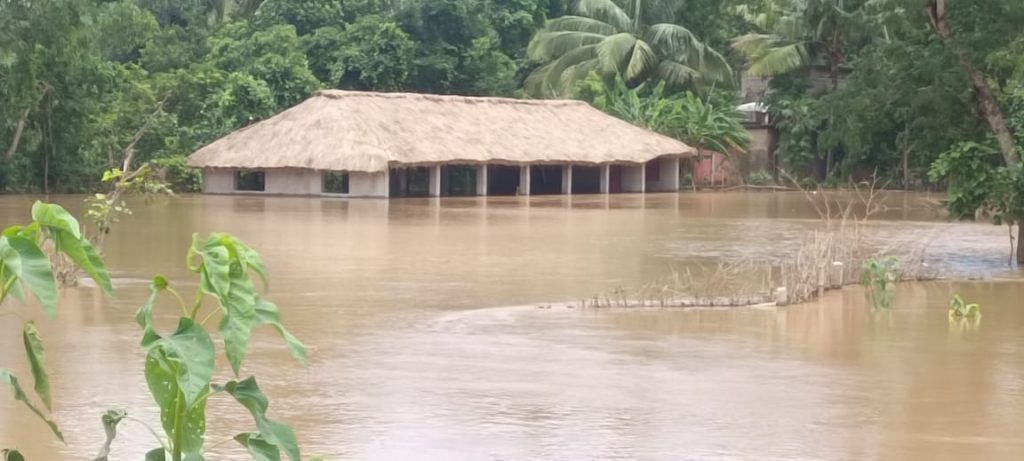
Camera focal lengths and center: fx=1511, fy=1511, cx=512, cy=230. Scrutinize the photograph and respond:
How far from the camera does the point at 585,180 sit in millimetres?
39531

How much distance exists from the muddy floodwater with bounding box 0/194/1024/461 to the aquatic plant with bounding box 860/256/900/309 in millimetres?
209

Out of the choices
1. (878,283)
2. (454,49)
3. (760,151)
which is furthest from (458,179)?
(878,283)

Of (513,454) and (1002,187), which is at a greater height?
(1002,187)

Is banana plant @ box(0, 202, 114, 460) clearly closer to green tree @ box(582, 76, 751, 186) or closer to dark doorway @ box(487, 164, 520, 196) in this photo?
dark doorway @ box(487, 164, 520, 196)

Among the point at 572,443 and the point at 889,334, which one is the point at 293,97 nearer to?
the point at 889,334

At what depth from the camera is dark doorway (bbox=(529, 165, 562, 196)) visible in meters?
38.9

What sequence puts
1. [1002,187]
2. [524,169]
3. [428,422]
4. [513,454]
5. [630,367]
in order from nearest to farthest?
[513,454] → [428,422] → [630,367] → [1002,187] → [524,169]

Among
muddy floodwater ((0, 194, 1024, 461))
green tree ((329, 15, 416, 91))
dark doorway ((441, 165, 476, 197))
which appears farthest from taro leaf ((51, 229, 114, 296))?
green tree ((329, 15, 416, 91))

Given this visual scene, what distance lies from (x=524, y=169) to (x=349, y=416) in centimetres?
2743

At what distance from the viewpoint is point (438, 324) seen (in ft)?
41.6

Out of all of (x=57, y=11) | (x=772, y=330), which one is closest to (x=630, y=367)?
(x=772, y=330)

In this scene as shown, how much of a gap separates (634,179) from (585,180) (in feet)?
4.31

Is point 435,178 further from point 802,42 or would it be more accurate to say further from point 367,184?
point 802,42

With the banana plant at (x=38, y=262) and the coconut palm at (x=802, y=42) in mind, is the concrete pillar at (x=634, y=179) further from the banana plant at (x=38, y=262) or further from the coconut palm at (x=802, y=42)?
the banana plant at (x=38, y=262)
